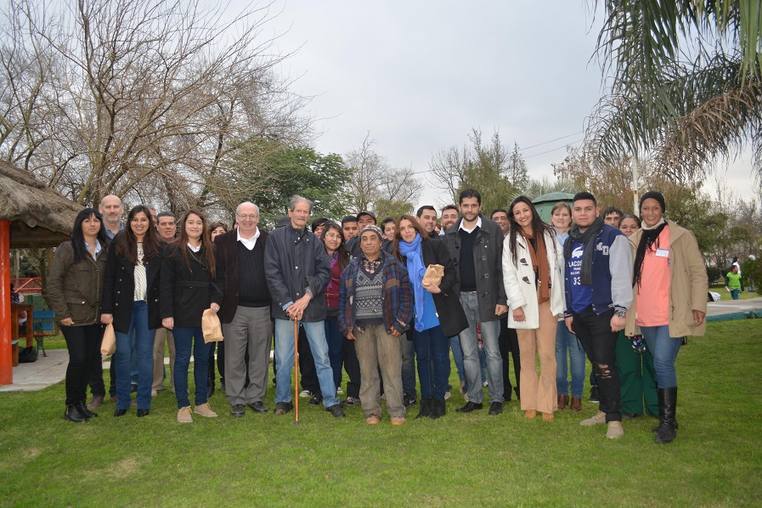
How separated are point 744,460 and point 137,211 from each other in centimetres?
593

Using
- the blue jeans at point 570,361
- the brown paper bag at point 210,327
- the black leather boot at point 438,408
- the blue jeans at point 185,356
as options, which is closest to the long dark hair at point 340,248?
the brown paper bag at point 210,327

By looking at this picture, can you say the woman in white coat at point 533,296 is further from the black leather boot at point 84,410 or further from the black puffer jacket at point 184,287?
the black leather boot at point 84,410

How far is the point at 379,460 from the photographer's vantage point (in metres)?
4.81

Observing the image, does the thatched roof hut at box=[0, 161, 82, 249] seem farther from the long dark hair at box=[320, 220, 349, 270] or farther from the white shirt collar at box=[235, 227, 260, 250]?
the long dark hair at box=[320, 220, 349, 270]

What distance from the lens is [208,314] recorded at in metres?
6.08

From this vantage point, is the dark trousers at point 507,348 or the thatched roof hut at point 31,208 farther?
the thatched roof hut at point 31,208

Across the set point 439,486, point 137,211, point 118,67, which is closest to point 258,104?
point 118,67

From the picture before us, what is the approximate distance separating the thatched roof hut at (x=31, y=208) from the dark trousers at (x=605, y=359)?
23.8 feet

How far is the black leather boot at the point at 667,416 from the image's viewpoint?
5098mm

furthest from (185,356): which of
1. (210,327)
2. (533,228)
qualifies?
(533,228)

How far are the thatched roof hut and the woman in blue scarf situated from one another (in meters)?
5.35

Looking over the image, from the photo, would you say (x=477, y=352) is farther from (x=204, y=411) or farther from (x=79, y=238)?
(x=79, y=238)

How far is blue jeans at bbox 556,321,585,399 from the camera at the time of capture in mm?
6348

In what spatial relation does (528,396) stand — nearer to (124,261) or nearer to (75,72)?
(124,261)
